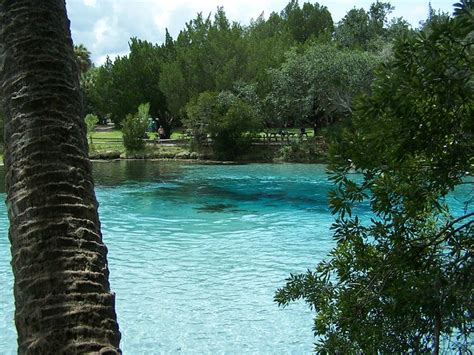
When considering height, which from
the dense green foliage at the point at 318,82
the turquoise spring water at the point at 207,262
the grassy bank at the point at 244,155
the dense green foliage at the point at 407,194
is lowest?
the turquoise spring water at the point at 207,262

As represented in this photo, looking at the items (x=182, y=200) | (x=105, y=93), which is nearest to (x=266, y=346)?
(x=182, y=200)

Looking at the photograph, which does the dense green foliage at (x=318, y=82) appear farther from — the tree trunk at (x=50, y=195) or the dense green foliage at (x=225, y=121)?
the tree trunk at (x=50, y=195)

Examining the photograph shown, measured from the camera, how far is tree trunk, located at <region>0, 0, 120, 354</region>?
2.23 m

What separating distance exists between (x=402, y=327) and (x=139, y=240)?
13547mm

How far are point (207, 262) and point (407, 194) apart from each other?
10.7 meters

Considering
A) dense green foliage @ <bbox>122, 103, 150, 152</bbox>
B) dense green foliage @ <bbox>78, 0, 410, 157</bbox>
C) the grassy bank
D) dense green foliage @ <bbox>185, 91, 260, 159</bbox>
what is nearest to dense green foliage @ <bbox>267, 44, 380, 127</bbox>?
dense green foliage @ <bbox>78, 0, 410, 157</bbox>

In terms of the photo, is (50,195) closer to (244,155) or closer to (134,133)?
(244,155)

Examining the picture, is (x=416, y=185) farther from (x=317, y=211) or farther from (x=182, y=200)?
(x=182, y=200)

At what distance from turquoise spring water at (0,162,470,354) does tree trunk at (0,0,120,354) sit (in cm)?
642

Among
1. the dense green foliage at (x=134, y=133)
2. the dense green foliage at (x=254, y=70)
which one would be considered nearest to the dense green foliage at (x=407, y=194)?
the dense green foliage at (x=254, y=70)

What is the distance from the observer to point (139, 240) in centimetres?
1614

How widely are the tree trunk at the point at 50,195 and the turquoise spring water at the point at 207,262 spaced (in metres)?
6.42

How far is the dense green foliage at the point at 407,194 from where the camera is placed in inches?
99.4

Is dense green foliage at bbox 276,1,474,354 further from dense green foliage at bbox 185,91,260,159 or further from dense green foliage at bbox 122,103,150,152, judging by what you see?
dense green foliage at bbox 122,103,150,152
